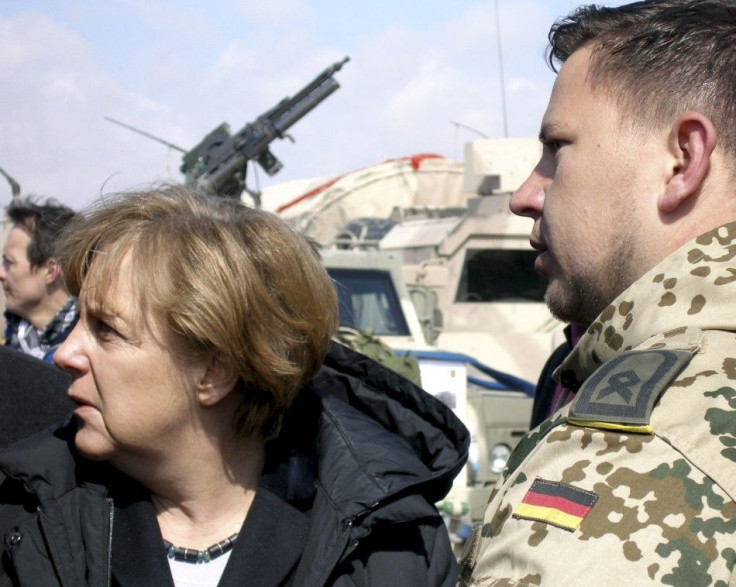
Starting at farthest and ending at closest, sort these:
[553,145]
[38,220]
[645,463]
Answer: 1. [38,220]
2. [553,145]
3. [645,463]

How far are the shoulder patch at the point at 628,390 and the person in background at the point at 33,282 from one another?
8.73 feet

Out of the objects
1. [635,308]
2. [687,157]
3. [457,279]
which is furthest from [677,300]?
[457,279]

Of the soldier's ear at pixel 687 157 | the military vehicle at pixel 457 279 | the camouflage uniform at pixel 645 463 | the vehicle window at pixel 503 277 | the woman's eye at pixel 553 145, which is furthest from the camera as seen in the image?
the vehicle window at pixel 503 277

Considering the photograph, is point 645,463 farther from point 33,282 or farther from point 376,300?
point 376,300

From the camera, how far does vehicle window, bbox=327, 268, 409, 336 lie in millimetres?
6938

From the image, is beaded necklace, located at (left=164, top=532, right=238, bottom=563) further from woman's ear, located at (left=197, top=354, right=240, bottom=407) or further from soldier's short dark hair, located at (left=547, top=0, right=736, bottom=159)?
soldier's short dark hair, located at (left=547, top=0, right=736, bottom=159)

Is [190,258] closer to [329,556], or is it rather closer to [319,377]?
[319,377]

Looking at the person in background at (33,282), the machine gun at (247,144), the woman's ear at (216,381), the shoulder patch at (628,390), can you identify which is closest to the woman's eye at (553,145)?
the shoulder patch at (628,390)

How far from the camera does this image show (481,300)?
9.12 m

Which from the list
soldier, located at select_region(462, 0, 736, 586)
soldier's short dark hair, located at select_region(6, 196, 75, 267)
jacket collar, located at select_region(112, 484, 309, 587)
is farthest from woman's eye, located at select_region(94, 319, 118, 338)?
soldier's short dark hair, located at select_region(6, 196, 75, 267)

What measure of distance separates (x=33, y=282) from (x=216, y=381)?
6.61ft

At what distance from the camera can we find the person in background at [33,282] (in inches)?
139

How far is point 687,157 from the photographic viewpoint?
130cm

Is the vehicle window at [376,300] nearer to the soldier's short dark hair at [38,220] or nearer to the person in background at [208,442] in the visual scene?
the soldier's short dark hair at [38,220]
